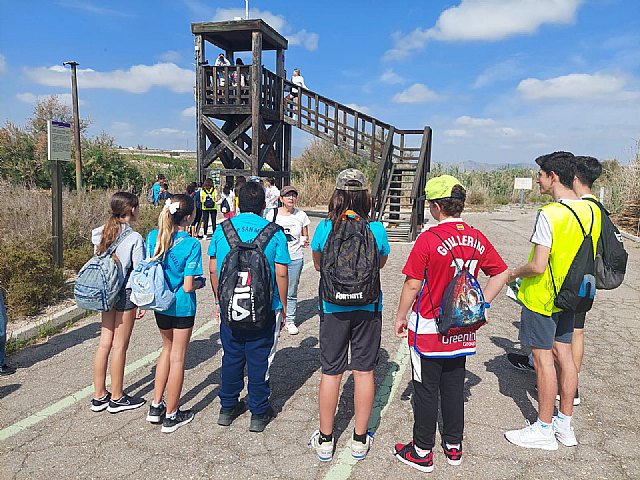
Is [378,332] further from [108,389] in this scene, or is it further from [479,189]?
[479,189]

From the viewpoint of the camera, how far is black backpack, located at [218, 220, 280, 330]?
3.13 m

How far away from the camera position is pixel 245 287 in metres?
3.13

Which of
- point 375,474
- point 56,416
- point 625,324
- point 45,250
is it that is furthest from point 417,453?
point 45,250

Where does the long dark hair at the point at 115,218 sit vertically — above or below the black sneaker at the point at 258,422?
above

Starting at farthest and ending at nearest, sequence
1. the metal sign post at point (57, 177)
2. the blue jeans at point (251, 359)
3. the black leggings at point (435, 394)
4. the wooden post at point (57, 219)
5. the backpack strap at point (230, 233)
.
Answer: the wooden post at point (57, 219), the metal sign post at point (57, 177), the blue jeans at point (251, 359), the backpack strap at point (230, 233), the black leggings at point (435, 394)

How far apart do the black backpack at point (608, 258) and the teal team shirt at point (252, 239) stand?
218 cm

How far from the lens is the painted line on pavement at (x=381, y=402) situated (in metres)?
2.98

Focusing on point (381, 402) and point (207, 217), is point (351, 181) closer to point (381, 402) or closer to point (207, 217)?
point (381, 402)

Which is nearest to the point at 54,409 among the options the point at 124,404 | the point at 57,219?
the point at 124,404

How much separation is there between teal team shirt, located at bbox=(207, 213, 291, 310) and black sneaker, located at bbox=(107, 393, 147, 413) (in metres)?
1.38

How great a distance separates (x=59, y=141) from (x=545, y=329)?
275 inches

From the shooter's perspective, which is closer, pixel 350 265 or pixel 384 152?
pixel 350 265

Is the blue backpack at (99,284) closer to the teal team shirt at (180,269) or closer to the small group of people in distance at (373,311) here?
the small group of people in distance at (373,311)

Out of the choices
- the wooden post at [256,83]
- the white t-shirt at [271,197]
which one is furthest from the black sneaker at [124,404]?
the wooden post at [256,83]
